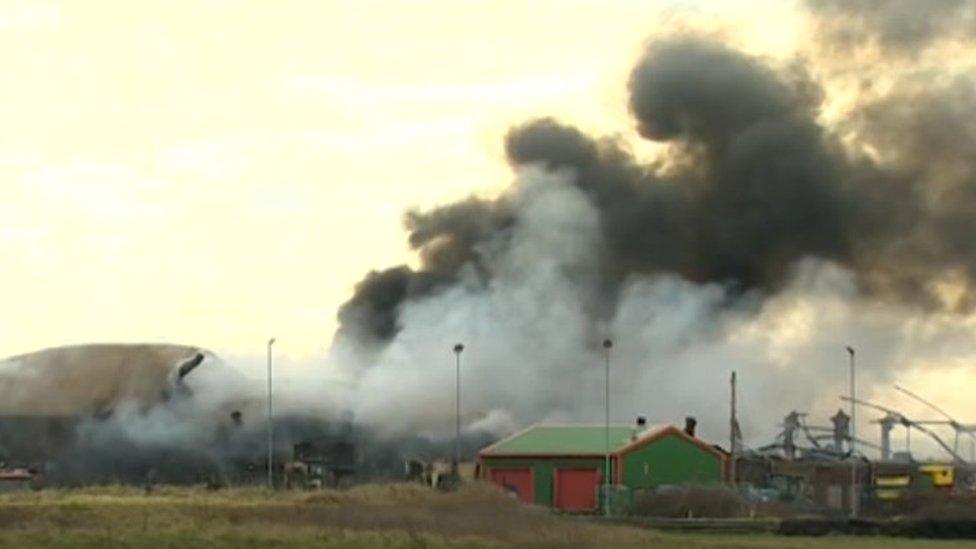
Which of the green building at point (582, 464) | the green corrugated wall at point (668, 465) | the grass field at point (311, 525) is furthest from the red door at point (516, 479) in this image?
the grass field at point (311, 525)

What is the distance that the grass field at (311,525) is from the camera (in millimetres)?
56781

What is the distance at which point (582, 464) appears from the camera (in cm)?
10325

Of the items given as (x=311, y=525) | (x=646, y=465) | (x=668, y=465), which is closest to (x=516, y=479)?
(x=646, y=465)

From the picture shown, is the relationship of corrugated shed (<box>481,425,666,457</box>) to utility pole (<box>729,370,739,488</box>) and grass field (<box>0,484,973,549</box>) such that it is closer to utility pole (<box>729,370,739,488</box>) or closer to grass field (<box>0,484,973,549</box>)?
utility pole (<box>729,370,739,488</box>)

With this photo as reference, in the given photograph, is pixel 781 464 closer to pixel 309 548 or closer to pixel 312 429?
pixel 312 429

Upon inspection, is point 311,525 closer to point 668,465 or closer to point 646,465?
point 646,465

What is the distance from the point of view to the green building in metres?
103

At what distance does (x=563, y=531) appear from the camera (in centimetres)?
6581

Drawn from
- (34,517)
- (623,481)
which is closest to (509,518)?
(34,517)

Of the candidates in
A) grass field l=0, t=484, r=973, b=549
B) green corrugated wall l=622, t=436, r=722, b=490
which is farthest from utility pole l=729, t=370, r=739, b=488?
grass field l=0, t=484, r=973, b=549

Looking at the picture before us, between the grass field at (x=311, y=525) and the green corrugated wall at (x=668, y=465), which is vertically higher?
the green corrugated wall at (x=668, y=465)

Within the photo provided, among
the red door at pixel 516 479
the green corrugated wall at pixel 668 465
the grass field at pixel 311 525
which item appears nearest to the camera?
the grass field at pixel 311 525

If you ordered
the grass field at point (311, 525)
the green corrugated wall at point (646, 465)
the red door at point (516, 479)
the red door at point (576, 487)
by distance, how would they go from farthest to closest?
1. the red door at point (516, 479)
2. the green corrugated wall at point (646, 465)
3. the red door at point (576, 487)
4. the grass field at point (311, 525)

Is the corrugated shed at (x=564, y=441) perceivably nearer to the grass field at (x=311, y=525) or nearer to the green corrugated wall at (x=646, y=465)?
the green corrugated wall at (x=646, y=465)
